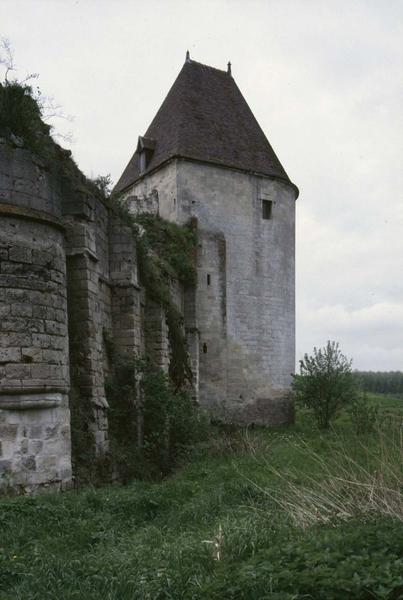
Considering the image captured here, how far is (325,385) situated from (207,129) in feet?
34.7

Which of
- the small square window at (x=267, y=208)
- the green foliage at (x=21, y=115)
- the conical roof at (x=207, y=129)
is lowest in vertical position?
the green foliage at (x=21, y=115)

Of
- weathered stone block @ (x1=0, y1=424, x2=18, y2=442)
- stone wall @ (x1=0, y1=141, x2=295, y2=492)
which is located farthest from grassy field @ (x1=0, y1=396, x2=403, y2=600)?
stone wall @ (x1=0, y1=141, x2=295, y2=492)

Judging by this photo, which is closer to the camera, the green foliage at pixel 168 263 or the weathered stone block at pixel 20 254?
the weathered stone block at pixel 20 254

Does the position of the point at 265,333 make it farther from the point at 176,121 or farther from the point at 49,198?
the point at 49,198

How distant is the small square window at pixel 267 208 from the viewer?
2055cm

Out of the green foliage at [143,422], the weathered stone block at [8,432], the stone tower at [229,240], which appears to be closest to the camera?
the weathered stone block at [8,432]

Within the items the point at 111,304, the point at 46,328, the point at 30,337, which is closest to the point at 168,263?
the point at 111,304

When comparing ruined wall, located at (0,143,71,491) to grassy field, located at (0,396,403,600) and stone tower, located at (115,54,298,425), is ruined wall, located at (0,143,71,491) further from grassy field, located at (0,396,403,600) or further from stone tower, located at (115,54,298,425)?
stone tower, located at (115,54,298,425)

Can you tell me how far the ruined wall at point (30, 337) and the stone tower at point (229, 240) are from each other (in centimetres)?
1077

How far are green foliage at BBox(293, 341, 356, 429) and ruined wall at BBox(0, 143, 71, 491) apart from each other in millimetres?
13560

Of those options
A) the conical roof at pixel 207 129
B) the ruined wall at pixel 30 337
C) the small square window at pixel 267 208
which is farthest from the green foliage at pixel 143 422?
the small square window at pixel 267 208

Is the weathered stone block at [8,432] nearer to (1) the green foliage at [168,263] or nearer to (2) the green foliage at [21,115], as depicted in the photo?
(2) the green foliage at [21,115]

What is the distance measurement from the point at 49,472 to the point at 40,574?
2972 mm

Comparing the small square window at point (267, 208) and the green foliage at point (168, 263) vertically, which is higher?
the small square window at point (267, 208)
